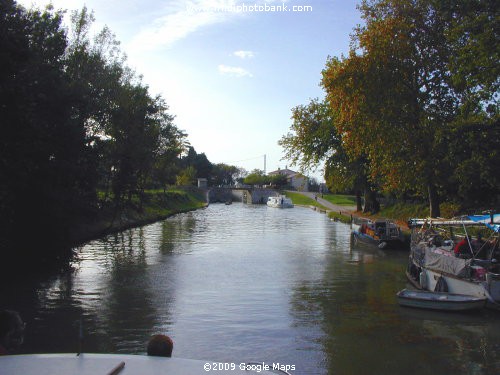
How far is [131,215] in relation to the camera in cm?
5247

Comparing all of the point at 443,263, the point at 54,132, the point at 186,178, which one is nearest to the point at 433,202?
the point at 443,263

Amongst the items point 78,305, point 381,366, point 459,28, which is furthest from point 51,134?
point 459,28

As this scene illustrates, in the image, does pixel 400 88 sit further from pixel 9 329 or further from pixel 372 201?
pixel 9 329

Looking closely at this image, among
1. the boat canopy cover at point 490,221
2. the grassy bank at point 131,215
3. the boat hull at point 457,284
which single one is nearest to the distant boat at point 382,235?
the boat hull at point 457,284

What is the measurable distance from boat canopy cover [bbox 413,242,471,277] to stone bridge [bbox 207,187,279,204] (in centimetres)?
10512

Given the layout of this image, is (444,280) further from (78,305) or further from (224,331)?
(78,305)

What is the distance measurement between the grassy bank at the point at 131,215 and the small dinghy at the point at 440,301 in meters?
16.1

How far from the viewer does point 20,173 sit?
1836 centimetres

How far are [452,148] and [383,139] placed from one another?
6.54 metres

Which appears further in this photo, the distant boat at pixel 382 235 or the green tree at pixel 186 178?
the green tree at pixel 186 178

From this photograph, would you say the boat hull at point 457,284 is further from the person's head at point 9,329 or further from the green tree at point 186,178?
the green tree at point 186,178

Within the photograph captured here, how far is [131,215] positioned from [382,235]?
89.9ft

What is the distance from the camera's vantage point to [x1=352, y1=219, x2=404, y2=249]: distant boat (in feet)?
118

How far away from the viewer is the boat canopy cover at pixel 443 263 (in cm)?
1833
